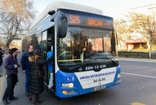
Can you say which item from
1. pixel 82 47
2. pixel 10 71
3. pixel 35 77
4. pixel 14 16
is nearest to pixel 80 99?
pixel 35 77

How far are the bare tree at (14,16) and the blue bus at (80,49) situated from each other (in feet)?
75.9

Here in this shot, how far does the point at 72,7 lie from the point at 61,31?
1.26 m

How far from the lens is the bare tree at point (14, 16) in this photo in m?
24.7

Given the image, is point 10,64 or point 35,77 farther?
point 10,64

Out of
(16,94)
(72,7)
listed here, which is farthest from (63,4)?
(16,94)

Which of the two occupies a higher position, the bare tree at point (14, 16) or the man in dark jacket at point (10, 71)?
the bare tree at point (14, 16)

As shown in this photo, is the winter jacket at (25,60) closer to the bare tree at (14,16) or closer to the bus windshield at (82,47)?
the bus windshield at (82,47)

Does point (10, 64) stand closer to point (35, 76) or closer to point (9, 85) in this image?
point (9, 85)

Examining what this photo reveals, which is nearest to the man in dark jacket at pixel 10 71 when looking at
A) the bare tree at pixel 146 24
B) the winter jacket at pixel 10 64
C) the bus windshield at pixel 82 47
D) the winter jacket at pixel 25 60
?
the winter jacket at pixel 10 64

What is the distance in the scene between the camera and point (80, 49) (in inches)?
148

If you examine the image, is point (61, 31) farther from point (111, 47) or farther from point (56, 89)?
point (111, 47)

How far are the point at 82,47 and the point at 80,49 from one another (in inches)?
3.7

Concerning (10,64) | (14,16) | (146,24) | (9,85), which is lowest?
(9,85)

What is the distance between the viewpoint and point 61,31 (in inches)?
123
